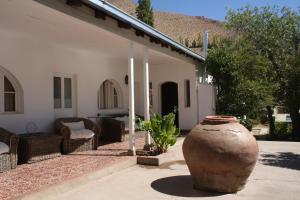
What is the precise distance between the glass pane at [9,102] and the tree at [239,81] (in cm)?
893

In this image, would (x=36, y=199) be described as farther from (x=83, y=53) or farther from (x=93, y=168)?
(x=83, y=53)

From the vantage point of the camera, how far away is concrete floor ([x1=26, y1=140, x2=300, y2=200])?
5.83m

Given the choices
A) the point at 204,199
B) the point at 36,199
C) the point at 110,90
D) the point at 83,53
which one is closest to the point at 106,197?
the point at 36,199

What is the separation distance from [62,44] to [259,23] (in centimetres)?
1134

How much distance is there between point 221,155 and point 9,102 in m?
5.89

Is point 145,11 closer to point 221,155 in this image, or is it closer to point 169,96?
point 169,96

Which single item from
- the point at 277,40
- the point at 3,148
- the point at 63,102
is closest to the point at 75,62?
the point at 63,102

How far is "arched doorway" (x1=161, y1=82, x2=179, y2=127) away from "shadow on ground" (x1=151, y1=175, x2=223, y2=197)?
889 cm

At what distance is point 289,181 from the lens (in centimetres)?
680

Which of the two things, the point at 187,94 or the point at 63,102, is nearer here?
the point at 63,102

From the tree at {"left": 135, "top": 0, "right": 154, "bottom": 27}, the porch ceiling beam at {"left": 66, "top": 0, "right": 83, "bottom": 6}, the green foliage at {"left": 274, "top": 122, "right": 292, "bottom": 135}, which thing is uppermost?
the tree at {"left": 135, "top": 0, "right": 154, "bottom": 27}

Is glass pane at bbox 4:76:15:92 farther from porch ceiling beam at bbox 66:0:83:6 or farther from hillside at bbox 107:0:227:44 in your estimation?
hillside at bbox 107:0:227:44

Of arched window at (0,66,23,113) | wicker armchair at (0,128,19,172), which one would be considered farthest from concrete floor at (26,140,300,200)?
arched window at (0,66,23,113)

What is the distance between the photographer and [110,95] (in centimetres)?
1398
